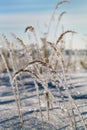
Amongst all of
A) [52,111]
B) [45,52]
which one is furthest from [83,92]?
[45,52]

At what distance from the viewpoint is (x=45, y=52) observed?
17.9 feet

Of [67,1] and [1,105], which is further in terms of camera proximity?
[1,105]

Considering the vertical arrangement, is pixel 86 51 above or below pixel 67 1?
below

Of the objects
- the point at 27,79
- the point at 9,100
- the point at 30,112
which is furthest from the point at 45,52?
the point at 30,112

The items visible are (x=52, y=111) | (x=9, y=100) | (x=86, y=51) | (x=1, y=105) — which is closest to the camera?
(x=52, y=111)

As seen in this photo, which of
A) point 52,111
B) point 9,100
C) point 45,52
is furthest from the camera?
point 45,52

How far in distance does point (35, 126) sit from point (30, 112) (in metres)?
0.35

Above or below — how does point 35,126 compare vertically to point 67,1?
below

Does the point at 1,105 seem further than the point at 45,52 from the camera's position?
No

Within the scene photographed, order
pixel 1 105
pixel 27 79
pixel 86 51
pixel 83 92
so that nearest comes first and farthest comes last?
1. pixel 1 105
2. pixel 83 92
3. pixel 27 79
4. pixel 86 51

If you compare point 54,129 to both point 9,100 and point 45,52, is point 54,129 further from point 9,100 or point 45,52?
point 45,52

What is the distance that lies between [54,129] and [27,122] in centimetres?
21

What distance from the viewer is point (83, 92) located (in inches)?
143

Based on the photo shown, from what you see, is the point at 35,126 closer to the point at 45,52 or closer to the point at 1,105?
the point at 1,105
